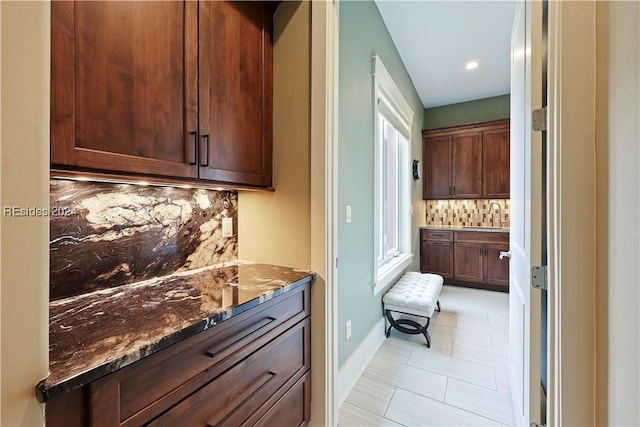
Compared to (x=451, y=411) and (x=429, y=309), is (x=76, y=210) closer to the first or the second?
(x=451, y=411)

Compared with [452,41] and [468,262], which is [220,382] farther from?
[468,262]

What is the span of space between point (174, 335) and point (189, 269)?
0.72 meters

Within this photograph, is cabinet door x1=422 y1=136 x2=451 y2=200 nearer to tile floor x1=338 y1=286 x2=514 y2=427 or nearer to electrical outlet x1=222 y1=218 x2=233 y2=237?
tile floor x1=338 y1=286 x2=514 y2=427

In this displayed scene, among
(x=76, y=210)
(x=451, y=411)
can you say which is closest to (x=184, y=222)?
(x=76, y=210)

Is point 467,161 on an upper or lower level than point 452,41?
lower

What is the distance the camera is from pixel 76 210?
1.01m

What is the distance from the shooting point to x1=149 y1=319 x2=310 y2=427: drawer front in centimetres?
81

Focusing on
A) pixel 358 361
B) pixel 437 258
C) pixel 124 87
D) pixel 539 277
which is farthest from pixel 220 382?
pixel 437 258

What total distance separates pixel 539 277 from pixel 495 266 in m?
3.36

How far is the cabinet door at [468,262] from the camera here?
4.18m

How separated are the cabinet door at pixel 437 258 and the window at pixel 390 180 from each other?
0.91m

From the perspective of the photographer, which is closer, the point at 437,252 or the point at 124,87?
the point at 124,87

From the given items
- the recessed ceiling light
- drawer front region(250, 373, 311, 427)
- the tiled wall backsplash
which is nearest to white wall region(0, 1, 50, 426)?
drawer front region(250, 373, 311, 427)

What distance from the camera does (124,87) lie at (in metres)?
0.90
